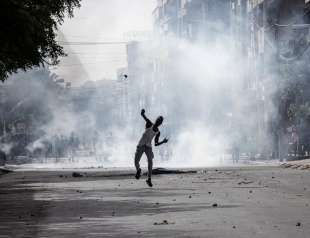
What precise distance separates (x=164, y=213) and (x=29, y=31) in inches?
388

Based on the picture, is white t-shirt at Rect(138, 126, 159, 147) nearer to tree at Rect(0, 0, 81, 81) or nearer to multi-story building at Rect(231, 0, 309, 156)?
tree at Rect(0, 0, 81, 81)

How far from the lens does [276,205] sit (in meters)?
16.6

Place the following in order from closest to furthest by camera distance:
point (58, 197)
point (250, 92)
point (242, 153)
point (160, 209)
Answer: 1. point (160, 209)
2. point (58, 197)
3. point (242, 153)
4. point (250, 92)

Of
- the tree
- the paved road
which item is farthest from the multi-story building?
the paved road

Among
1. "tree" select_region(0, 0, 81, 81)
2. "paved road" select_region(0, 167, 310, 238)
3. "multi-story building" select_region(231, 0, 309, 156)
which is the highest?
"multi-story building" select_region(231, 0, 309, 156)

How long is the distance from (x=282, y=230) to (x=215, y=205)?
16.0 ft

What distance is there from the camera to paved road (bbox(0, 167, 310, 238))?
41.1 ft

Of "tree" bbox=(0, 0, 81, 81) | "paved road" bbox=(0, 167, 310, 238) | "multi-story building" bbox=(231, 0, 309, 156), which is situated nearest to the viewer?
"paved road" bbox=(0, 167, 310, 238)

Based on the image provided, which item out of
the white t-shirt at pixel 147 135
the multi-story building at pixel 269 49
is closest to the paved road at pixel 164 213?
the white t-shirt at pixel 147 135

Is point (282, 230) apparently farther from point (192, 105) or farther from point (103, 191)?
point (192, 105)

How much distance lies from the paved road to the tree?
378 centimetres

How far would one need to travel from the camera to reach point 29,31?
24328mm

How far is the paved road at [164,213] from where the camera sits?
1254 cm

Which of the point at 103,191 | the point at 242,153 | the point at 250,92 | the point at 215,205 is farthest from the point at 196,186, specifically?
the point at 250,92
